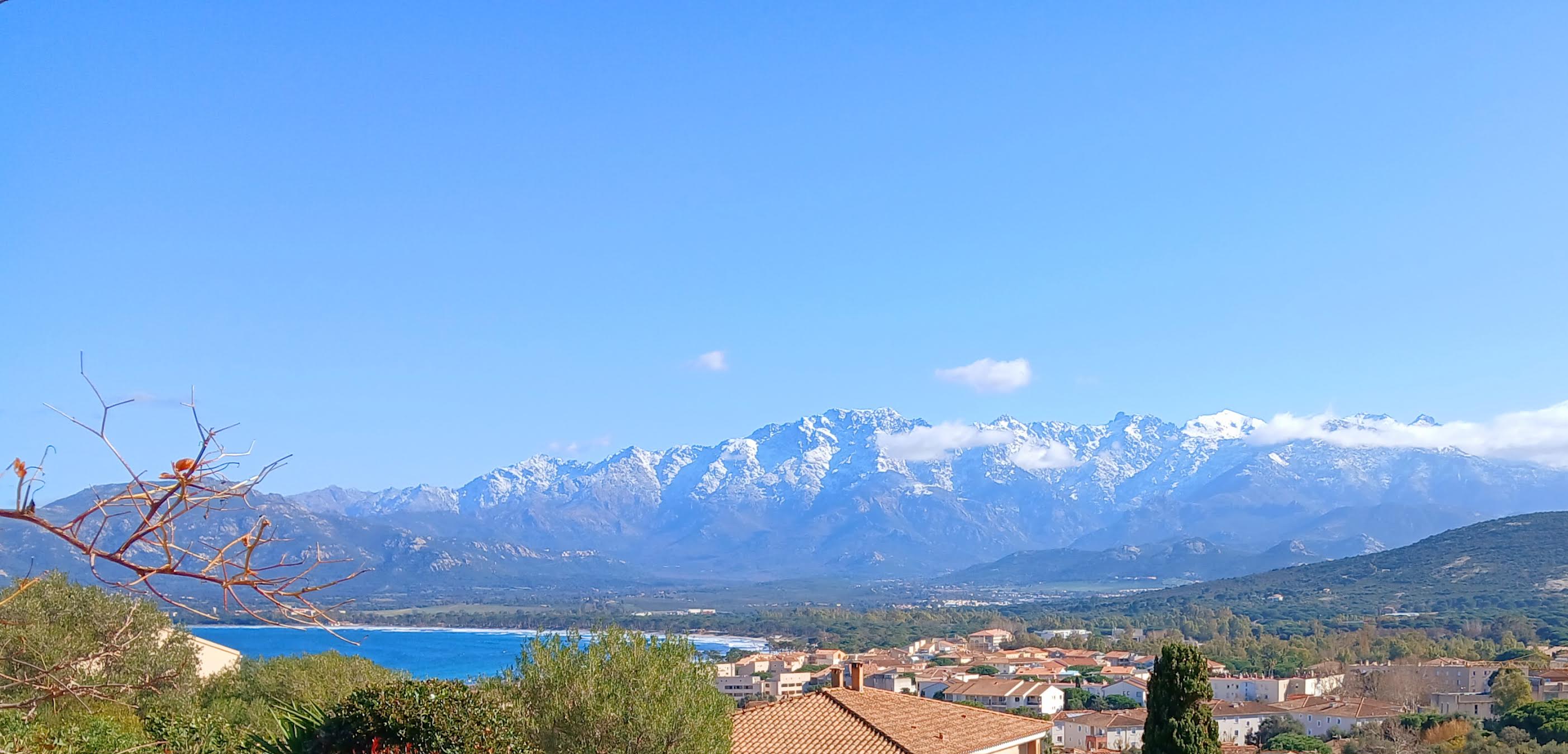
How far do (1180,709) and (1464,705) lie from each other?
1750 inches

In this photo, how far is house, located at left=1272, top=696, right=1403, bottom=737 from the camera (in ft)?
164

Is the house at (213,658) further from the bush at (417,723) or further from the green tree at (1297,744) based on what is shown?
the green tree at (1297,744)

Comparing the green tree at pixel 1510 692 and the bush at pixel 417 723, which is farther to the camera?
the green tree at pixel 1510 692

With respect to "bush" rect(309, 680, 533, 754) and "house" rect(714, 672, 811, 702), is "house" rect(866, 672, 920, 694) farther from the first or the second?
"bush" rect(309, 680, 533, 754)

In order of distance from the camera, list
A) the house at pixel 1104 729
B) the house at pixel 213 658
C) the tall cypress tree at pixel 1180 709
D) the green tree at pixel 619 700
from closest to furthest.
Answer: the green tree at pixel 619 700
the tall cypress tree at pixel 1180 709
the house at pixel 213 658
the house at pixel 1104 729

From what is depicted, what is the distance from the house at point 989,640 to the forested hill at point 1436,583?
26.6 meters

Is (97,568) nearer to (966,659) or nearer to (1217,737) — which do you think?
(1217,737)

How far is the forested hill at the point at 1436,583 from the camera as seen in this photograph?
108875 mm

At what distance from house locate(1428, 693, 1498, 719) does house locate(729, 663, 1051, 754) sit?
39.2 meters

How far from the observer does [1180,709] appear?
18875mm

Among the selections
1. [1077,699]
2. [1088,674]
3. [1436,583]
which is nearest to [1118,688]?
[1077,699]

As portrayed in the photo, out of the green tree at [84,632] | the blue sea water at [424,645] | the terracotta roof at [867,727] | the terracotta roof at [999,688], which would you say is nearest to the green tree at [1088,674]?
the terracotta roof at [999,688]

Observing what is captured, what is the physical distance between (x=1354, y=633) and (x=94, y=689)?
102m

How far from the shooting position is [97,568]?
2.50m
